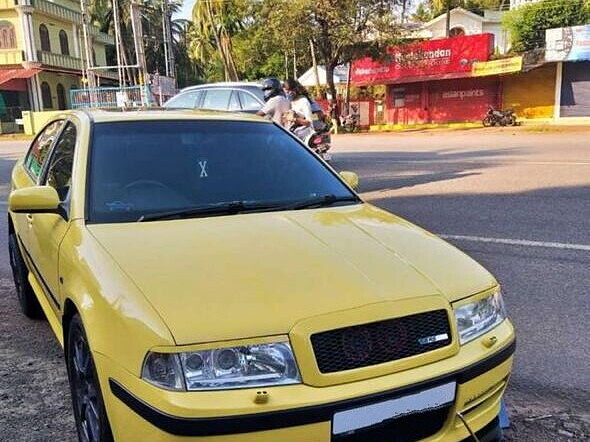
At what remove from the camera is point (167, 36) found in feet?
109

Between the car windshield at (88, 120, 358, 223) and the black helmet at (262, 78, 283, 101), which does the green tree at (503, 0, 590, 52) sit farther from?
the car windshield at (88, 120, 358, 223)

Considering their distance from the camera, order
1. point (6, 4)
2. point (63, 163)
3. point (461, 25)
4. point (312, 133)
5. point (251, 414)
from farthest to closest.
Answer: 1. point (461, 25)
2. point (6, 4)
3. point (312, 133)
4. point (63, 163)
5. point (251, 414)

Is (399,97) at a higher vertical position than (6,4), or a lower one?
lower

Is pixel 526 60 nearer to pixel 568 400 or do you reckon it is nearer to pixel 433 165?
pixel 433 165

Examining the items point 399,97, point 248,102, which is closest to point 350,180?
point 248,102

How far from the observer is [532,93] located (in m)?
31.1

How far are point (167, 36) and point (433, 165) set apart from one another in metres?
24.7

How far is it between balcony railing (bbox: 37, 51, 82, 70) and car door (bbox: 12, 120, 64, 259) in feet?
126

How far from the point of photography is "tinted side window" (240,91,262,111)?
12.1 meters

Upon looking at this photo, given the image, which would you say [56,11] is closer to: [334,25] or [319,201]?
[334,25]

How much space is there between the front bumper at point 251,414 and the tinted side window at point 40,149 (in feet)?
8.11

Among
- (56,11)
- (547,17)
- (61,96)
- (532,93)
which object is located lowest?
A: (532,93)

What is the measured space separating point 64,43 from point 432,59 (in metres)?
26.6

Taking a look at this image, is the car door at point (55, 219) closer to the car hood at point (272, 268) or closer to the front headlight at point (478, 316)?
the car hood at point (272, 268)
